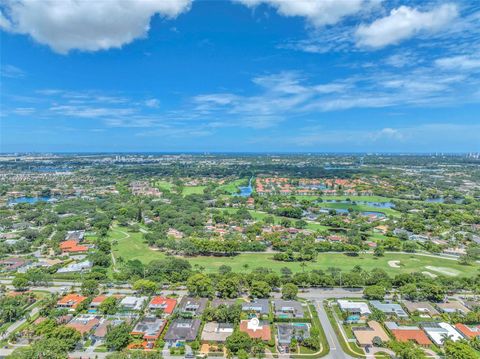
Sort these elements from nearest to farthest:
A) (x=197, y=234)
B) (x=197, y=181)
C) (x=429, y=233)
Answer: (x=197, y=234) < (x=429, y=233) < (x=197, y=181)

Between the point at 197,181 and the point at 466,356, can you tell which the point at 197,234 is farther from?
the point at 197,181

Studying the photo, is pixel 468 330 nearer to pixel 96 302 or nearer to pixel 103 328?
pixel 103 328

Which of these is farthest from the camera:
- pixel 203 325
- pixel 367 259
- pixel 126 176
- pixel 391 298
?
pixel 126 176

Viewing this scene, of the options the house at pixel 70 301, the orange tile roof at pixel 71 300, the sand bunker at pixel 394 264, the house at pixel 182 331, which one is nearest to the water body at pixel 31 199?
the orange tile roof at pixel 71 300

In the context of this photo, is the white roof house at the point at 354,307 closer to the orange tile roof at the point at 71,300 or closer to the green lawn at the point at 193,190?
the orange tile roof at the point at 71,300

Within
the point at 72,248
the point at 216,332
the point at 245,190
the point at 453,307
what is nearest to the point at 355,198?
the point at 245,190

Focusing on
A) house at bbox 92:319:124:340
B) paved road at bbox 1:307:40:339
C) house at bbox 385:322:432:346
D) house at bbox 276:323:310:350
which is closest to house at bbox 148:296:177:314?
house at bbox 92:319:124:340

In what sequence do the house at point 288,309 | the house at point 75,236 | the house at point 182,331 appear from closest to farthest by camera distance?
the house at point 182,331
the house at point 288,309
the house at point 75,236

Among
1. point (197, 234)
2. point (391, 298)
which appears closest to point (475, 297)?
point (391, 298)
